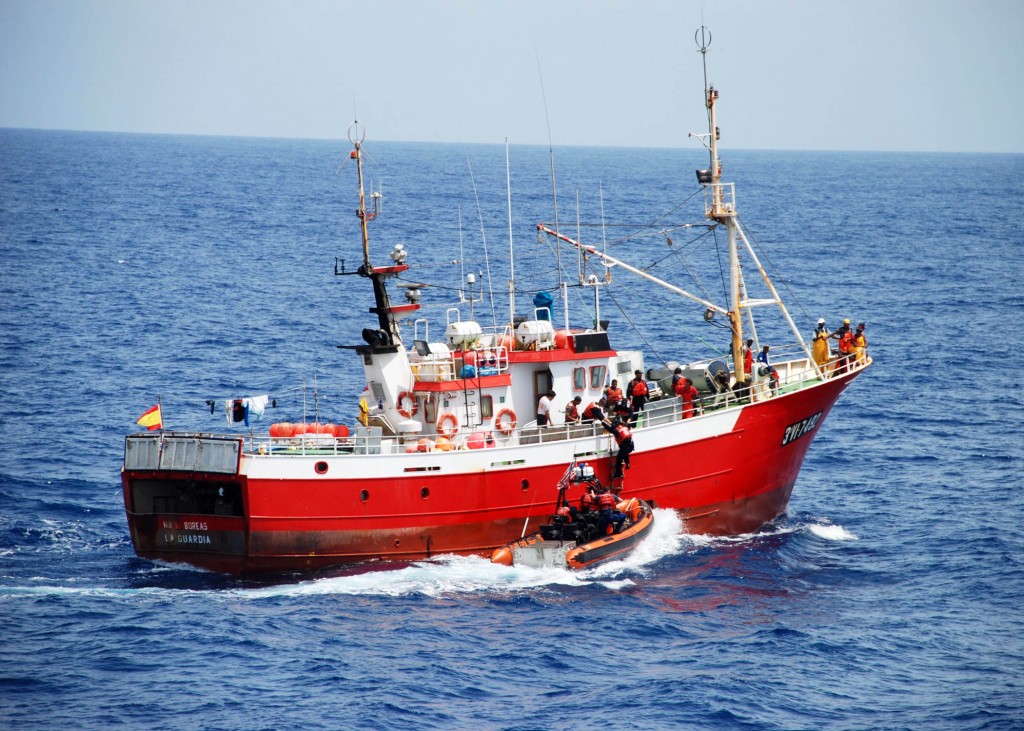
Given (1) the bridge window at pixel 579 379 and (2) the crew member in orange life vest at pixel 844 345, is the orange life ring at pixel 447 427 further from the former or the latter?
(2) the crew member in orange life vest at pixel 844 345

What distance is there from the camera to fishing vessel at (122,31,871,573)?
32.7 m

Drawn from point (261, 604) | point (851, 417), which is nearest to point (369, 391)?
point (261, 604)

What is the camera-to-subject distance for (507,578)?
32.8 meters

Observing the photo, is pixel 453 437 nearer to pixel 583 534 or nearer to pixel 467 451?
pixel 467 451

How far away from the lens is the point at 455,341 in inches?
1437

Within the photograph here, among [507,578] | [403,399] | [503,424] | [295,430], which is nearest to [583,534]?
[507,578]

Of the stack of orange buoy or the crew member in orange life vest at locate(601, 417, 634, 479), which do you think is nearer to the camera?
the stack of orange buoy

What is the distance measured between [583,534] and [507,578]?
242cm

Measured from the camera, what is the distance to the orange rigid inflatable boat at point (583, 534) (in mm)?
33469

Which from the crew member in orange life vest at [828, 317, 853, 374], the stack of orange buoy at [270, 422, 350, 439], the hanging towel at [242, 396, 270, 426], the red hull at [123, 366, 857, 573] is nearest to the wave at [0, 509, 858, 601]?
the red hull at [123, 366, 857, 573]

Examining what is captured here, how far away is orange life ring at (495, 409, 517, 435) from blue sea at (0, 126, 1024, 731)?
390 centimetres

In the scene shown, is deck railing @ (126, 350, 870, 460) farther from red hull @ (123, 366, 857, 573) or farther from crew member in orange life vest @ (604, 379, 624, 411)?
crew member in orange life vest @ (604, 379, 624, 411)

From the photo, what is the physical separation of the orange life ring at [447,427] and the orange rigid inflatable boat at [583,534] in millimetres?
3370

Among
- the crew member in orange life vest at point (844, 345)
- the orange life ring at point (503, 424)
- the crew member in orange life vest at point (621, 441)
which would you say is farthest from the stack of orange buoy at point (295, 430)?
the crew member in orange life vest at point (844, 345)
